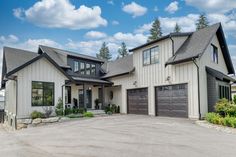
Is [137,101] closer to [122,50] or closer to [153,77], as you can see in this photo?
[153,77]

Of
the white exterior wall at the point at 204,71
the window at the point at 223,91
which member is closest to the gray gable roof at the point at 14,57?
the white exterior wall at the point at 204,71

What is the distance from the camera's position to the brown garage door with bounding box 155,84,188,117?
15.5 meters

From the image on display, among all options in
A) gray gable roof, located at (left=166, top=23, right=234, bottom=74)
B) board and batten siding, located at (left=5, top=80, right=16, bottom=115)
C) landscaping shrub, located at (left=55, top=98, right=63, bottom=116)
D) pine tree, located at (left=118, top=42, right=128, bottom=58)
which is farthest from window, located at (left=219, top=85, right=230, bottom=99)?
pine tree, located at (left=118, top=42, right=128, bottom=58)

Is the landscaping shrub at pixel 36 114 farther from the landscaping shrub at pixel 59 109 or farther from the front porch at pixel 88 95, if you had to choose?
the front porch at pixel 88 95

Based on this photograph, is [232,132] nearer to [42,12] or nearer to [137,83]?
[137,83]

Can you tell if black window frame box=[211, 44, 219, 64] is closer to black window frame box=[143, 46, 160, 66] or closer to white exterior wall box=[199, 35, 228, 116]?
white exterior wall box=[199, 35, 228, 116]

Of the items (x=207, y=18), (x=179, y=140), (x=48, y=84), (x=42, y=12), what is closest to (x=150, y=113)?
(x=48, y=84)

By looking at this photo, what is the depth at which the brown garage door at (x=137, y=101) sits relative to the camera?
18703mm

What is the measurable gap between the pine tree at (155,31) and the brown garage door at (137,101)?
3070cm

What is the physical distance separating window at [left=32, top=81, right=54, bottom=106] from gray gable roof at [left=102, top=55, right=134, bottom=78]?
22.6ft

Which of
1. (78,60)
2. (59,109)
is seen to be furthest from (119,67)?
(59,109)

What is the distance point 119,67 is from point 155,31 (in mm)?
28869

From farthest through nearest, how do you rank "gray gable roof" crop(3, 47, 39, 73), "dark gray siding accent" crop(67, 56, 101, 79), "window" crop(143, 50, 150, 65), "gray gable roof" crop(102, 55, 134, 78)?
"dark gray siding accent" crop(67, 56, 101, 79) < "gray gable roof" crop(102, 55, 134, 78) < "window" crop(143, 50, 150, 65) < "gray gable roof" crop(3, 47, 39, 73)

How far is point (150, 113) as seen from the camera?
18.1m
